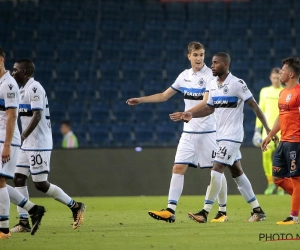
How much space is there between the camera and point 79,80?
22.1 meters

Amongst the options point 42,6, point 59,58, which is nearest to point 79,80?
point 59,58

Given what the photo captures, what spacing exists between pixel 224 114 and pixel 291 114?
93 cm

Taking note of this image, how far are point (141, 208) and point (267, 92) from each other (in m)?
4.84

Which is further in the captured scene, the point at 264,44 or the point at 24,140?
the point at 264,44

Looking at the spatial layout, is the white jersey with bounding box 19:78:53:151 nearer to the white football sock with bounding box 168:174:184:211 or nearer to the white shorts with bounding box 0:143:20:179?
the white shorts with bounding box 0:143:20:179

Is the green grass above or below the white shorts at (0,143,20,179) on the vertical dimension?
below

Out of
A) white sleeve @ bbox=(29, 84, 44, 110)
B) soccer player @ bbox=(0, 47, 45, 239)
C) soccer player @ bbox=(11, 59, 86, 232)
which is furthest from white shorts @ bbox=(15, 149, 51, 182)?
soccer player @ bbox=(0, 47, 45, 239)

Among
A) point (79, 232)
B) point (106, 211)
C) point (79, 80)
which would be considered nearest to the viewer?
point (79, 232)

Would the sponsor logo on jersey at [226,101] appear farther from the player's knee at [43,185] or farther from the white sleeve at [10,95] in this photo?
the white sleeve at [10,95]

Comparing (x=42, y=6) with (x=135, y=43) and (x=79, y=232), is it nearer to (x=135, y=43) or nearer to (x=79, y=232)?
(x=135, y=43)

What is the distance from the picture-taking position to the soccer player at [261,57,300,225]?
9352mm

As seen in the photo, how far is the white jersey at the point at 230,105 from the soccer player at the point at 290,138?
50 centimetres

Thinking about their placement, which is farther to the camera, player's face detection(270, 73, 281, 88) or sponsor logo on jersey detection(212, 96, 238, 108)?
player's face detection(270, 73, 281, 88)

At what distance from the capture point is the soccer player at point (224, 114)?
9930mm
